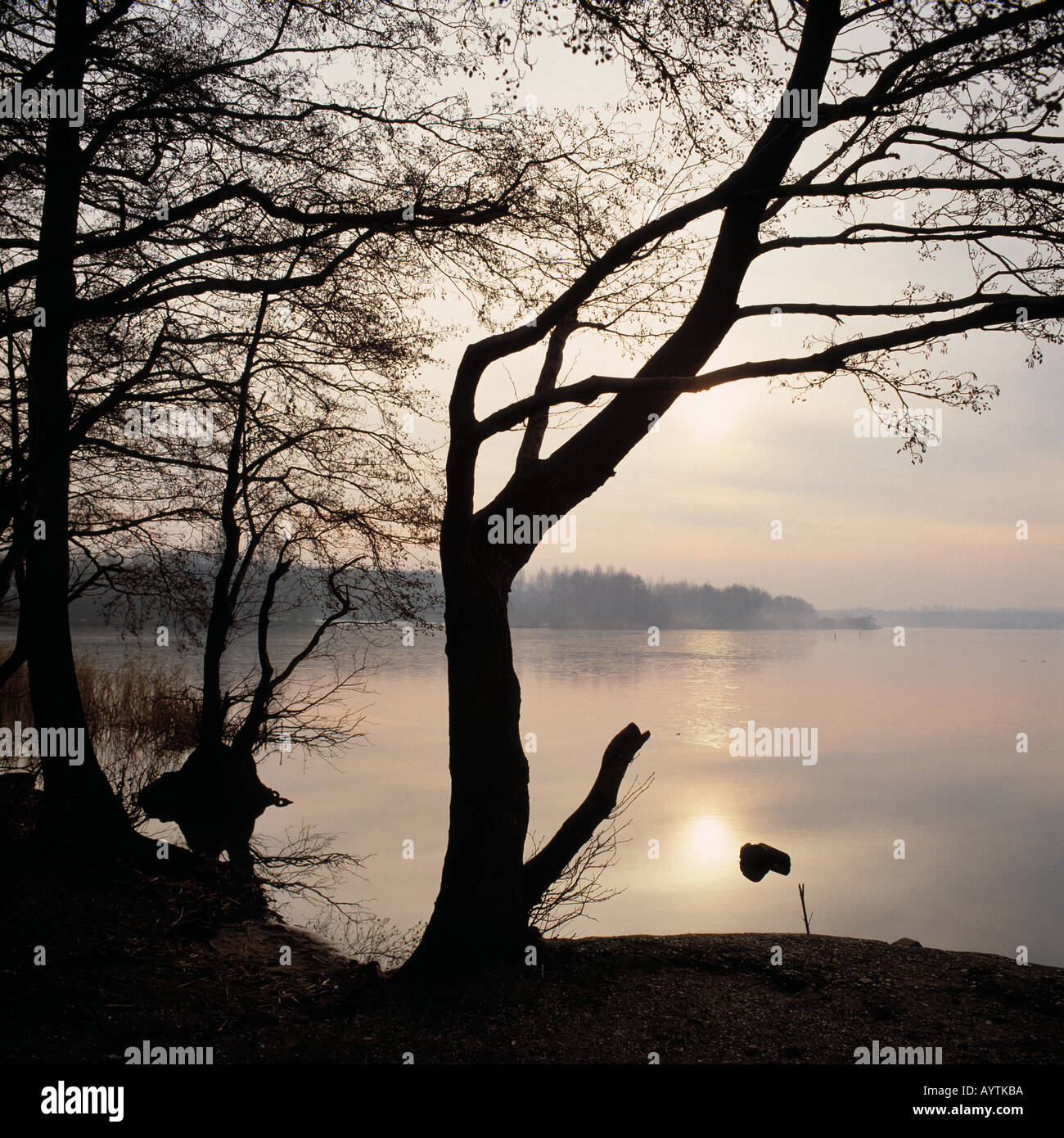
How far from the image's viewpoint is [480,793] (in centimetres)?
567

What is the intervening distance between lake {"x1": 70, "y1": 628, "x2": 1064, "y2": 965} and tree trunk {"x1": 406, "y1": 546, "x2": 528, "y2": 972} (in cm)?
304

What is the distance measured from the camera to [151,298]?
709cm

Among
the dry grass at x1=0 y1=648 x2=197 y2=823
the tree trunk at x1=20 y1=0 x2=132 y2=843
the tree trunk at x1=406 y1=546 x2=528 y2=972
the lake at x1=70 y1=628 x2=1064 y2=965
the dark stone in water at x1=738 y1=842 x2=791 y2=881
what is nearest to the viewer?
the tree trunk at x1=406 y1=546 x2=528 y2=972

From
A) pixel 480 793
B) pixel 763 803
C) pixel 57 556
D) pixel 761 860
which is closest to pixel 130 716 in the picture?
pixel 57 556

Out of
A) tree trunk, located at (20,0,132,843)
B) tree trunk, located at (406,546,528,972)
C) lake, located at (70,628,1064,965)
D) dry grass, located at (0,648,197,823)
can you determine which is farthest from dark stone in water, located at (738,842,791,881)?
dry grass, located at (0,648,197,823)

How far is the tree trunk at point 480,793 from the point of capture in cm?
562

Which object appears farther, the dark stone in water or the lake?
the lake

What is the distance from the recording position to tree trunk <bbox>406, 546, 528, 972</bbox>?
18.4 ft

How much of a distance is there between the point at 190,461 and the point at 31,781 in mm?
4213

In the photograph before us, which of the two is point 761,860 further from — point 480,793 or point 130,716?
point 130,716

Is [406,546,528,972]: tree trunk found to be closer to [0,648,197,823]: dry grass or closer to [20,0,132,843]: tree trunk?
[20,0,132,843]: tree trunk

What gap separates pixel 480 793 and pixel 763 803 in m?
18.7
